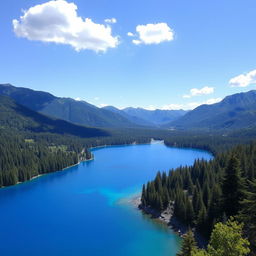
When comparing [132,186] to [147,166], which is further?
[147,166]

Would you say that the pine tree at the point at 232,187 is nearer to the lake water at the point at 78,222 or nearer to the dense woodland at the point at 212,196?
the dense woodland at the point at 212,196

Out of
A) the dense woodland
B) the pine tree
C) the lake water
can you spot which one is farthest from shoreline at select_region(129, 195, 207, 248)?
the pine tree

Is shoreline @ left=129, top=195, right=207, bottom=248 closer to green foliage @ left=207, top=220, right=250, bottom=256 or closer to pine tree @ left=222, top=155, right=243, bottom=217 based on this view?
pine tree @ left=222, top=155, right=243, bottom=217

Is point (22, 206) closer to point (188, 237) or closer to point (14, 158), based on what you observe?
point (14, 158)

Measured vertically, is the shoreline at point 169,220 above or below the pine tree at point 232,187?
below

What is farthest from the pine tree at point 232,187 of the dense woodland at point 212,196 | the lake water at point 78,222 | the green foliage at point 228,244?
the green foliage at point 228,244

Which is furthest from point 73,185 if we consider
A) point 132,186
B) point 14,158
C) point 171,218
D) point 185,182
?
point 171,218
